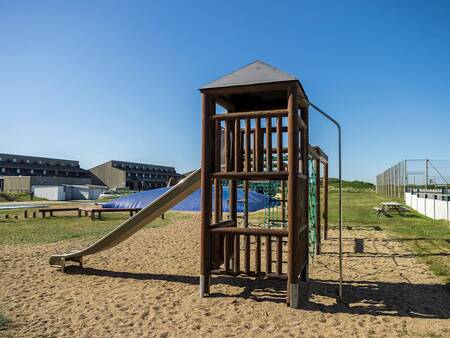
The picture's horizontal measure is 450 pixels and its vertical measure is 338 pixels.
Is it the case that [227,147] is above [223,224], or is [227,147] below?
above

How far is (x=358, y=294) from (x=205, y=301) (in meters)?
2.44

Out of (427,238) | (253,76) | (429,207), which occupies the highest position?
(253,76)

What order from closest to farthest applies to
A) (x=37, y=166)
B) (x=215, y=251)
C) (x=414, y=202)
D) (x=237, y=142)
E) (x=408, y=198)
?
1. (x=237, y=142)
2. (x=215, y=251)
3. (x=414, y=202)
4. (x=408, y=198)
5. (x=37, y=166)

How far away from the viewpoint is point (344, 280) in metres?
6.87

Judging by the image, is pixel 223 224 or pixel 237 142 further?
pixel 223 224

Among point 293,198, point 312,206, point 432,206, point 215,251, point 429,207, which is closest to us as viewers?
point 293,198

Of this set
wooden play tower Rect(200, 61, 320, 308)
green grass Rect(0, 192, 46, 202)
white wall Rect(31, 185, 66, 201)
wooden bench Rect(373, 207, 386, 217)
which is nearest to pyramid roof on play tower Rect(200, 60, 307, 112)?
wooden play tower Rect(200, 61, 320, 308)

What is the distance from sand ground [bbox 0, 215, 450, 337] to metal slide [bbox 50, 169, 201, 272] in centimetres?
37

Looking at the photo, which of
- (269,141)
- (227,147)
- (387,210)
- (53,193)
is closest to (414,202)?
(387,210)

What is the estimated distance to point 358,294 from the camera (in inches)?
236

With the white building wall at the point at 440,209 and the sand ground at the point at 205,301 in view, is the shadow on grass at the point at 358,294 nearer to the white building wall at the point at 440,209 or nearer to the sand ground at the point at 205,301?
the sand ground at the point at 205,301

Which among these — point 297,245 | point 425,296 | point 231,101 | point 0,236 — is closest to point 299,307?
point 297,245

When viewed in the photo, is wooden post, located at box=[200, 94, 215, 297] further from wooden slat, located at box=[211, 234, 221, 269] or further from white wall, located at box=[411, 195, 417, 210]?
white wall, located at box=[411, 195, 417, 210]

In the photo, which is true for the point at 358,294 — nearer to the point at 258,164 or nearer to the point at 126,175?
the point at 258,164
